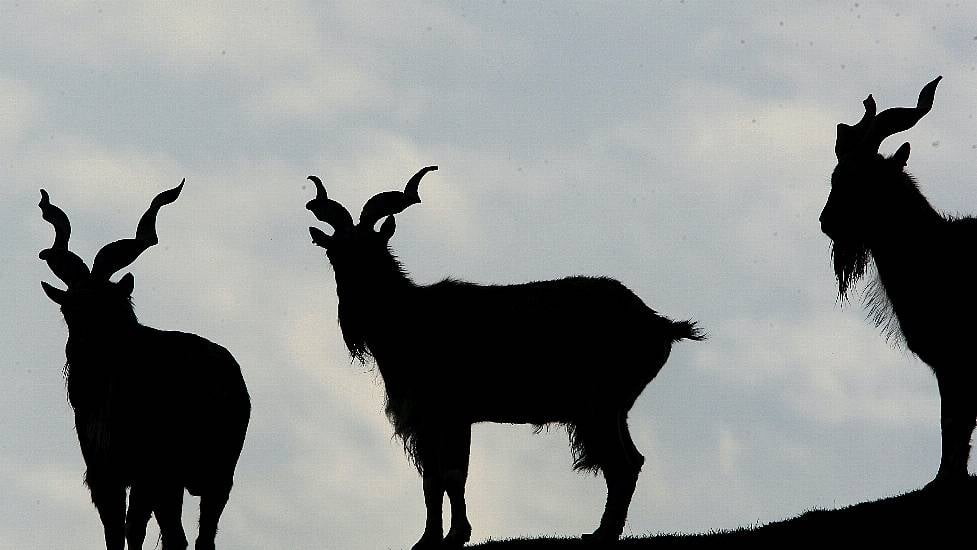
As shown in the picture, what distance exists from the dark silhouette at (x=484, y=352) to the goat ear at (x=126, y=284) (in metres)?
1.92

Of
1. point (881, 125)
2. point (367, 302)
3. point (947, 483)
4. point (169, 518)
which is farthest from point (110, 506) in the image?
point (881, 125)

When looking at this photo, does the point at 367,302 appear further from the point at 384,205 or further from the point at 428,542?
the point at 428,542

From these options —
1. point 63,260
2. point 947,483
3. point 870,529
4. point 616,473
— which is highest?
point 63,260

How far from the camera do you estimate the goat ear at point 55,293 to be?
566 inches

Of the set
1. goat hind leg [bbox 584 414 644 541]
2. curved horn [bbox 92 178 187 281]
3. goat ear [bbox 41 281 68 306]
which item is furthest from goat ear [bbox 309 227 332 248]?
goat hind leg [bbox 584 414 644 541]

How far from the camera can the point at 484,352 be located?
14969mm

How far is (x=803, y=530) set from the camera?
45.2 ft

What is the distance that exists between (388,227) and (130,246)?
2630 mm

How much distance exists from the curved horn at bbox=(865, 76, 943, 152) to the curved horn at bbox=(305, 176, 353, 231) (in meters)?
5.32

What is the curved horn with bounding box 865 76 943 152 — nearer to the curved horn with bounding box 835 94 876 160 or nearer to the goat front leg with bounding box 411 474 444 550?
the curved horn with bounding box 835 94 876 160

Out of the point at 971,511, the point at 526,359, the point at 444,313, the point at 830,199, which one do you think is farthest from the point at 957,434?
the point at 444,313

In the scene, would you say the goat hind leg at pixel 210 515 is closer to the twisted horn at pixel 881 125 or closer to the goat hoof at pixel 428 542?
the goat hoof at pixel 428 542

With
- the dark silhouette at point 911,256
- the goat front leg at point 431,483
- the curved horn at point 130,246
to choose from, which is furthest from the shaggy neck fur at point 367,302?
the dark silhouette at point 911,256

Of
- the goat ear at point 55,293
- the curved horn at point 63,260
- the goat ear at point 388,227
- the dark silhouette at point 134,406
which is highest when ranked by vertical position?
the goat ear at point 388,227
